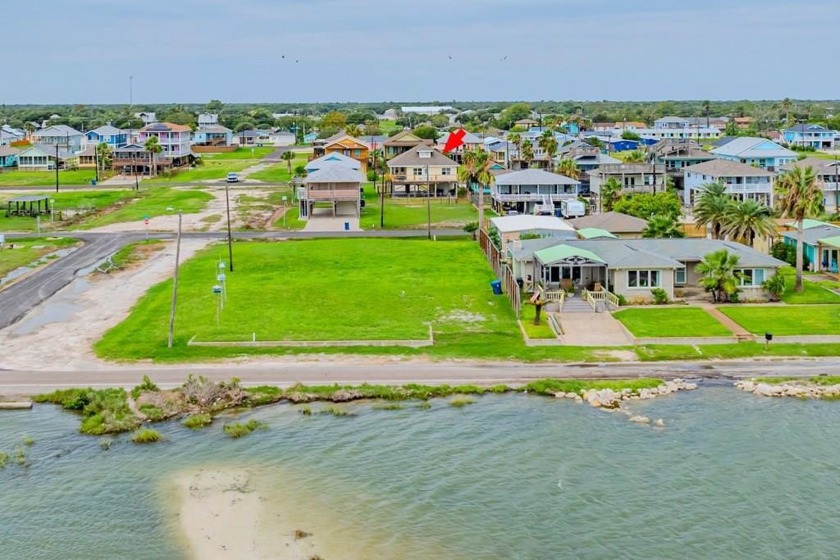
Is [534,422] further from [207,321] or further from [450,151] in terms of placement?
[450,151]

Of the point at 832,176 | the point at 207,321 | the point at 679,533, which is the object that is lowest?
the point at 679,533

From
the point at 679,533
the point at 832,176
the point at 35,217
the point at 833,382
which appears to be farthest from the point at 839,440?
the point at 35,217

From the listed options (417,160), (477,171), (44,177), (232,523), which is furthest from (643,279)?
(44,177)

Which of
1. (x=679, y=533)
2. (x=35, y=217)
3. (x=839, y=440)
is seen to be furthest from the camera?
(x=35, y=217)

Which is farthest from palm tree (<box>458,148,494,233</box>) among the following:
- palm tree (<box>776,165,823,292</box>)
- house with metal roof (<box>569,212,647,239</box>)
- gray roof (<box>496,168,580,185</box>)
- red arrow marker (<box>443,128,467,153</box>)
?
palm tree (<box>776,165,823,292</box>)

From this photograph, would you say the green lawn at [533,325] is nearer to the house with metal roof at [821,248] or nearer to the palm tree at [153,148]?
the house with metal roof at [821,248]

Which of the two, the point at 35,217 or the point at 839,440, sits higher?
the point at 35,217

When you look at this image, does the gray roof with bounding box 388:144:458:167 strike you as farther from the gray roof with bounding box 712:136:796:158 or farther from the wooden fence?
the gray roof with bounding box 712:136:796:158

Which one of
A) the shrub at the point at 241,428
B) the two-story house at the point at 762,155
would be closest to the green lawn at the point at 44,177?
the two-story house at the point at 762,155
